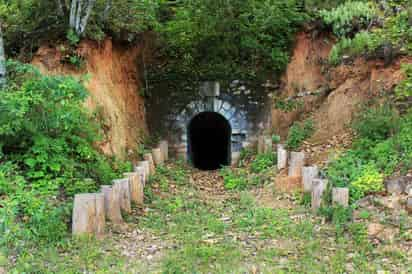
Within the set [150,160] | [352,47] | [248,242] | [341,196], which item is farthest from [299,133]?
[248,242]

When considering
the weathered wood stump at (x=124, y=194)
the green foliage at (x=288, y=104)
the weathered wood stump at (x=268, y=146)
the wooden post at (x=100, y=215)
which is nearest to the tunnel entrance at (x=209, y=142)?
the green foliage at (x=288, y=104)

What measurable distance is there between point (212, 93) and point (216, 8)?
219 centimetres

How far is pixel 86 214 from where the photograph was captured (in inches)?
234

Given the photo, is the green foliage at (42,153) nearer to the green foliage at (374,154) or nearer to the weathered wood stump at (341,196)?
the weathered wood stump at (341,196)

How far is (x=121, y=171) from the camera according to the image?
→ 27.4ft

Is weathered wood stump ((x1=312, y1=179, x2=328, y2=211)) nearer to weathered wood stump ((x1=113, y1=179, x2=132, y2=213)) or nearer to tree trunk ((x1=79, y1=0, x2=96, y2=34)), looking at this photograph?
weathered wood stump ((x1=113, y1=179, x2=132, y2=213))

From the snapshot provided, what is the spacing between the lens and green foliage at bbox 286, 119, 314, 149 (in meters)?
10.1

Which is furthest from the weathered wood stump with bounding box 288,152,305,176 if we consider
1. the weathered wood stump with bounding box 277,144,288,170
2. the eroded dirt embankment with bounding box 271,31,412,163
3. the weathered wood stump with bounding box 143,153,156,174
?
the weathered wood stump with bounding box 143,153,156,174

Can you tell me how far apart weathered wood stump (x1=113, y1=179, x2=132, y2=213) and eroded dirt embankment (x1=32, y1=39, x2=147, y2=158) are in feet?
5.40

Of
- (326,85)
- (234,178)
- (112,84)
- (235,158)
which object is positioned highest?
(326,85)

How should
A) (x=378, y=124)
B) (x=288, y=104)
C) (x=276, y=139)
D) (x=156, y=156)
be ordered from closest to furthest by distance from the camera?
(x=378, y=124), (x=156, y=156), (x=276, y=139), (x=288, y=104)

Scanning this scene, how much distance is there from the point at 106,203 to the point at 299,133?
5264 mm

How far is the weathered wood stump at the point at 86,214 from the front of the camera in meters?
5.92

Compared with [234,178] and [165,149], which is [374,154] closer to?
[234,178]
